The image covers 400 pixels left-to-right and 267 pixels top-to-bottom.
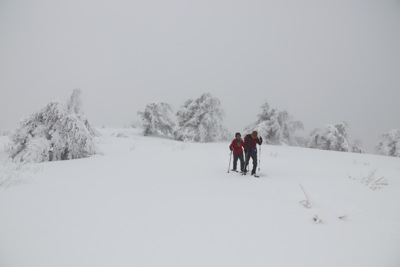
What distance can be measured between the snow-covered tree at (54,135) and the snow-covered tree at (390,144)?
27989mm

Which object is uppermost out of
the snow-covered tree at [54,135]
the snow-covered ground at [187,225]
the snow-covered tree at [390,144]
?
the snow-covered tree at [390,144]

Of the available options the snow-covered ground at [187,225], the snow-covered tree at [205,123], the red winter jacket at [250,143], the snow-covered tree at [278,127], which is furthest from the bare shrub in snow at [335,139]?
the snow-covered ground at [187,225]

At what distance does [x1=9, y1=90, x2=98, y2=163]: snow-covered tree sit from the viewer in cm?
838

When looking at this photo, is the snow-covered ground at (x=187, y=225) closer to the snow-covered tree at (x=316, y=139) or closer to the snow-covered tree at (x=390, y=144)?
the snow-covered tree at (x=316, y=139)

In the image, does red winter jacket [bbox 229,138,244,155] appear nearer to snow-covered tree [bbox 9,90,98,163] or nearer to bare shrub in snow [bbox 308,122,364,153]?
snow-covered tree [bbox 9,90,98,163]

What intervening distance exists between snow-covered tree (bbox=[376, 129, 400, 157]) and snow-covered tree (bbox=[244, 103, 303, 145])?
8877 millimetres

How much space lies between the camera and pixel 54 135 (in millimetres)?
8453

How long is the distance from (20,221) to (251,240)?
3219 millimetres

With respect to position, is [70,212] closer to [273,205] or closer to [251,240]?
[251,240]

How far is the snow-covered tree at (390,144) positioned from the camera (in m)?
20.1

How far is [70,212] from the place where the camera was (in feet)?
10.1

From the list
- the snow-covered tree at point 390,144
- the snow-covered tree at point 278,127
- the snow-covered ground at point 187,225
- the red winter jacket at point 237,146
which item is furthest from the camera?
the snow-covered tree at point 278,127

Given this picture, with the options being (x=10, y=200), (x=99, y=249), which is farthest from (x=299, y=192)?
(x=10, y=200)

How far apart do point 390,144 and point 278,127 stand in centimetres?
1188
